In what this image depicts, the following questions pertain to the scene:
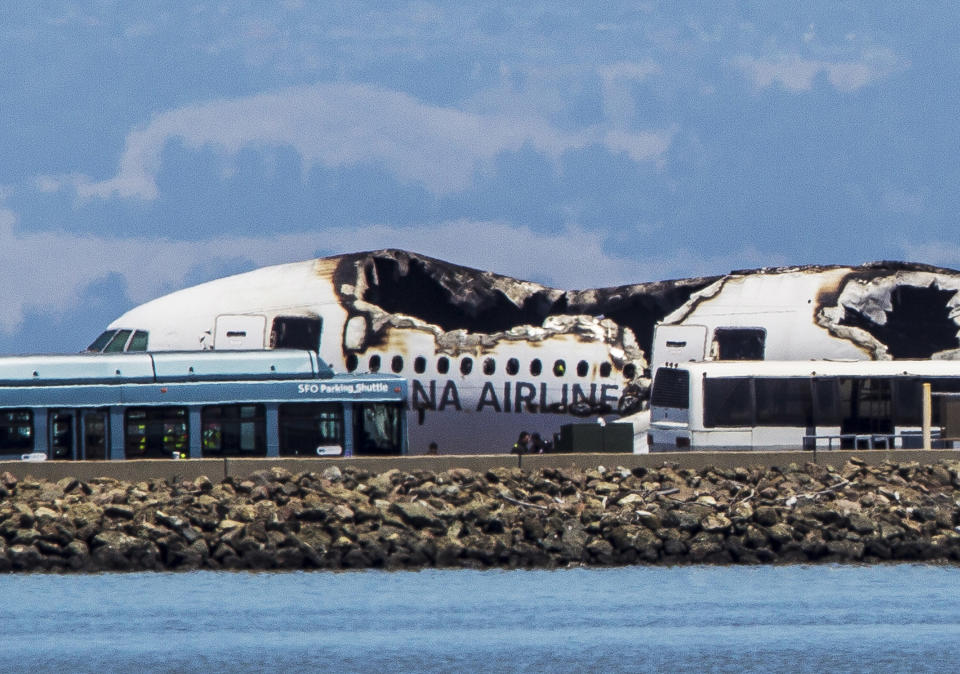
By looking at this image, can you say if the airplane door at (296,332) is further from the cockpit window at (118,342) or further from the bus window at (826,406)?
the bus window at (826,406)

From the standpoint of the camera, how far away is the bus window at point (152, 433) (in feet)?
182

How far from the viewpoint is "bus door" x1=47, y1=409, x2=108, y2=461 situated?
55.3m

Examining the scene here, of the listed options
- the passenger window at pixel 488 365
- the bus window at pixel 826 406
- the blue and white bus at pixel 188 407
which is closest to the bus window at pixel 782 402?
the bus window at pixel 826 406

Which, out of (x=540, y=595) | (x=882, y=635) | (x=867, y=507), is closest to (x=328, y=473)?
(x=540, y=595)

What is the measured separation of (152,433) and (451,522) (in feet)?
36.7

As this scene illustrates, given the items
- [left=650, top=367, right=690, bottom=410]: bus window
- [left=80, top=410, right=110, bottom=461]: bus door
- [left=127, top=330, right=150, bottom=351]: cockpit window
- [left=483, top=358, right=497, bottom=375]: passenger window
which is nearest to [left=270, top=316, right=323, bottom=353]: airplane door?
[left=127, top=330, right=150, bottom=351]: cockpit window

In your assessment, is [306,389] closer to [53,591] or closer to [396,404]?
[396,404]

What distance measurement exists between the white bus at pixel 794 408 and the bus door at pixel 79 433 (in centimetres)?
1547

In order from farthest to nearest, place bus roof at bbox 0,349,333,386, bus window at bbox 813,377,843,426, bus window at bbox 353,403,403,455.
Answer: bus window at bbox 813,377,843,426
bus window at bbox 353,403,403,455
bus roof at bbox 0,349,333,386

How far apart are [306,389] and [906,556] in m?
16.4

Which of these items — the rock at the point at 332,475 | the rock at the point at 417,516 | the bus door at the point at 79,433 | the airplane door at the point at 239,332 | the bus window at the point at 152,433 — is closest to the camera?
the rock at the point at 417,516

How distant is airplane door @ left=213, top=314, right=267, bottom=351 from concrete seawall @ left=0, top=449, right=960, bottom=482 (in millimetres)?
10714

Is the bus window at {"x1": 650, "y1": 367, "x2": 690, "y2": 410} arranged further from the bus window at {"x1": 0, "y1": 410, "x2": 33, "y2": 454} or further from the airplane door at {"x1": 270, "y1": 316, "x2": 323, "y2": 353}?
the bus window at {"x1": 0, "y1": 410, "x2": 33, "y2": 454}

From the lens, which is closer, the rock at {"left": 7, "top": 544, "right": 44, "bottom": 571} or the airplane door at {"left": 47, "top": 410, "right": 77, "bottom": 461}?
the rock at {"left": 7, "top": 544, "right": 44, "bottom": 571}
